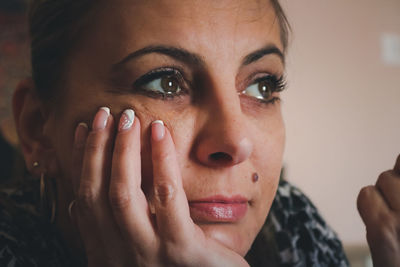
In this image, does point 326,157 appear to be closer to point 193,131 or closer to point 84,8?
point 193,131

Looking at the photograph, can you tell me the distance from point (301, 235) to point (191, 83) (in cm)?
84

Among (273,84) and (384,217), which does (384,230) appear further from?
(273,84)

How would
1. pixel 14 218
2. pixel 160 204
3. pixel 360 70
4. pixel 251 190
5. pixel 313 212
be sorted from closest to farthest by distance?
pixel 160 204, pixel 251 190, pixel 14 218, pixel 313 212, pixel 360 70

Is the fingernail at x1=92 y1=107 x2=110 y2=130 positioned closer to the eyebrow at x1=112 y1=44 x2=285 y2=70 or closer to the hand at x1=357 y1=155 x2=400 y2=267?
the eyebrow at x1=112 y1=44 x2=285 y2=70

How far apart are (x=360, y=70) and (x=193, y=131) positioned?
62.7 inches

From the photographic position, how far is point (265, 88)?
2.84 feet

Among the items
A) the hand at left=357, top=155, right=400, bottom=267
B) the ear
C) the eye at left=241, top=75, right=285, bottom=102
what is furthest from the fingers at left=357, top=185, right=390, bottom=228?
the ear

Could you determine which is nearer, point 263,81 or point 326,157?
point 263,81

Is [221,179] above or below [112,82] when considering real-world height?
below

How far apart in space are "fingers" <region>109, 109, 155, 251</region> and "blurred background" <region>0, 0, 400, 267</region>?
45.0 inches

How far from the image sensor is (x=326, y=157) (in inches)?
72.6

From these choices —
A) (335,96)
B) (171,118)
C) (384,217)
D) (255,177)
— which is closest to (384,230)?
(384,217)

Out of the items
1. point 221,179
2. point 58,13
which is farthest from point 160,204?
point 58,13

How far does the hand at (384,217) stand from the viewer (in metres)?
0.66
